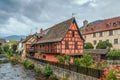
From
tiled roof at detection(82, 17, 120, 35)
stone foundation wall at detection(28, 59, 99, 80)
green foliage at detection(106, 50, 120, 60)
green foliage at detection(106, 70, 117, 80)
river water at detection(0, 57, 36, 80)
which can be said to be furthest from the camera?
tiled roof at detection(82, 17, 120, 35)

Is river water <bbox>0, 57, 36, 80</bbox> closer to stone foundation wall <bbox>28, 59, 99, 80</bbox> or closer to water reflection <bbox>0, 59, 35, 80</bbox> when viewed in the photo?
water reflection <bbox>0, 59, 35, 80</bbox>

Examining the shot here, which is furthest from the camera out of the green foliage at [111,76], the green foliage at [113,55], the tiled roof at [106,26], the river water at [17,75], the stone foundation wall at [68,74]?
the tiled roof at [106,26]

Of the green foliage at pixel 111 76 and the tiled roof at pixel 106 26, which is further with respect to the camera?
the tiled roof at pixel 106 26

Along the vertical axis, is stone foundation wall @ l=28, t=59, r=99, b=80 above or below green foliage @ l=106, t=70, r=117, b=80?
below

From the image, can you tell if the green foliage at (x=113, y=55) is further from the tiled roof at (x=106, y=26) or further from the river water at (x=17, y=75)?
the river water at (x=17, y=75)

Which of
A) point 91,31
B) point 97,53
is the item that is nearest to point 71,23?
point 97,53

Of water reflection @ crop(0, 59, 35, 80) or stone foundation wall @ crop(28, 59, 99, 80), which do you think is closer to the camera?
stone foundation wall @ crop(28, 59, 99, 80)

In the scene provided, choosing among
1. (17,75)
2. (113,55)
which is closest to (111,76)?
(17,75)

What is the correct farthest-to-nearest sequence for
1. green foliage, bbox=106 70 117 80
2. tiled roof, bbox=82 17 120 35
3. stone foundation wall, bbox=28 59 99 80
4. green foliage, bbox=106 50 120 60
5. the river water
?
tiled roof, bbox=82 17 120 35, green foliage, bbox=106 50 120 60, the river water, stone foundation wall, bbox=28 59 99 80, green foliage, bbox=106 70 117 80

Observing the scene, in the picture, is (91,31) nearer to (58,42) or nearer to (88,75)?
(58,42)

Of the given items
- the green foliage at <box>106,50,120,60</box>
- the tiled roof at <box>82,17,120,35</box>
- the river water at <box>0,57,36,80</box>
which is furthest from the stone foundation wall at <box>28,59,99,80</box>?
the tiled roof at <box>82,17,120,35</box>

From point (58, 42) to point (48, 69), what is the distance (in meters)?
10.4

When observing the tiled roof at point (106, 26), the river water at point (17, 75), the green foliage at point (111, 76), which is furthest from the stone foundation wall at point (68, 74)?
the tiled roof at point (106, 26)

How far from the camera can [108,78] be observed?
36.5ft
